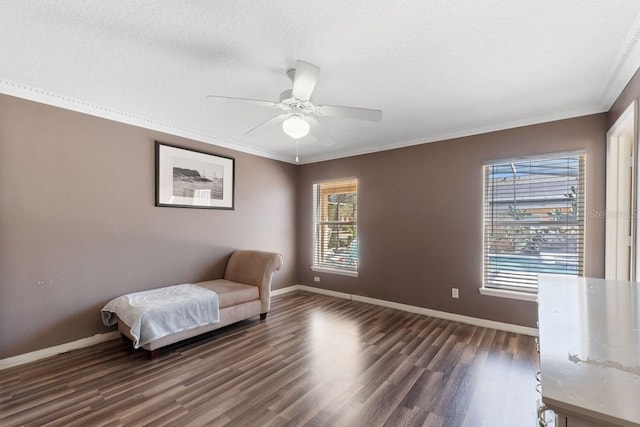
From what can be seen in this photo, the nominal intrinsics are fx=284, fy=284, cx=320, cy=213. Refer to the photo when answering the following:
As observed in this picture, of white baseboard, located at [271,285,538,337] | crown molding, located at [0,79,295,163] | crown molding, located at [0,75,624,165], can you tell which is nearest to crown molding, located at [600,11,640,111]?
crown molding, located at [0,75,624,165]

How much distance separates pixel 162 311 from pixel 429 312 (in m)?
3.24

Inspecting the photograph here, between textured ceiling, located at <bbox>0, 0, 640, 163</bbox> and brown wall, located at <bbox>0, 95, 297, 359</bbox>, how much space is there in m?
0.32

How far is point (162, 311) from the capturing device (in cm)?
268

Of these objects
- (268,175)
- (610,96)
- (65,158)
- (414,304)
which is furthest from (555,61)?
(65,158)

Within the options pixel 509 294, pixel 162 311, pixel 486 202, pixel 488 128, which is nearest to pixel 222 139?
pixel 162 311

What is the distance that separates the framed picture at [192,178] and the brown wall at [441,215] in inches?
73.2

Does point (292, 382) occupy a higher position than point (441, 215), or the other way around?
point (441, 215)

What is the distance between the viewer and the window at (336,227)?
15.6 ft

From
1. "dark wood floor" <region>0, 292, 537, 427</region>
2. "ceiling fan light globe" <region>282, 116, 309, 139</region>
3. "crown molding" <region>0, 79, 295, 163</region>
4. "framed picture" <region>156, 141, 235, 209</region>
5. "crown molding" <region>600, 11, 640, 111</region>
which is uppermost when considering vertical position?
"crown molding" <region>600, 11, 640, 111</region>

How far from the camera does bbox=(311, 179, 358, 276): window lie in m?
4.77

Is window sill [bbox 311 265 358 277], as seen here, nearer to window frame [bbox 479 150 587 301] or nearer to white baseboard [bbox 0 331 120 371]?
window frame [bbox 479 150 587 301]

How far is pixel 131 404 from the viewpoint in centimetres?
197

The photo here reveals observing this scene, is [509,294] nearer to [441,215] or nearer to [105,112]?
[441,215]

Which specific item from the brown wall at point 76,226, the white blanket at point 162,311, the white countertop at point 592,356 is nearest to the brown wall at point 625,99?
the white countertop at point 592,356
